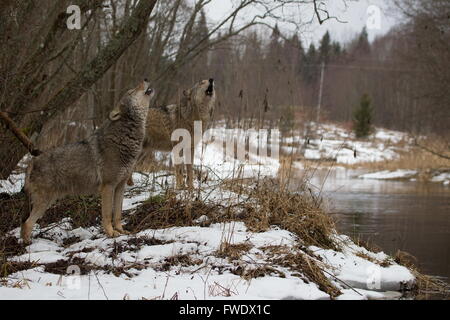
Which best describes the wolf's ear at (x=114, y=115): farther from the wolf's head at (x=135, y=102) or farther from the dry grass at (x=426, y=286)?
the dry grass at (x=426, y=286)

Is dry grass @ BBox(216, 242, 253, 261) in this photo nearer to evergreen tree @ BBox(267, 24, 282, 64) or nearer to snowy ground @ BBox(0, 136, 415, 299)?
snowy ground @ BBox(0, 136, 415, 299)

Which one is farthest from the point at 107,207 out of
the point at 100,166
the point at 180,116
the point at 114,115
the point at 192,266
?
the point at 180,116

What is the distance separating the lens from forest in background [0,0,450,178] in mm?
8117

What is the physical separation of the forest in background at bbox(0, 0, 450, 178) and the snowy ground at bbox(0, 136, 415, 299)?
228 cm

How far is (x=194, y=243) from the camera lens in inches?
257

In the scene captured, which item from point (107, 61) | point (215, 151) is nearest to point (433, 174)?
point (215, 151)

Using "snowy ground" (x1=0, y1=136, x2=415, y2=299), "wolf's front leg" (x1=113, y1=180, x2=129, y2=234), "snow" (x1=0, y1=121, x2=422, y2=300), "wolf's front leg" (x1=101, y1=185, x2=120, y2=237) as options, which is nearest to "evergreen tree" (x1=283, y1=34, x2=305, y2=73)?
"snow" (x1=0, y1=121, x2=422, y2=300)

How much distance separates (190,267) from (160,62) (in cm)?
1238

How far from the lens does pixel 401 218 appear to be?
12273mm

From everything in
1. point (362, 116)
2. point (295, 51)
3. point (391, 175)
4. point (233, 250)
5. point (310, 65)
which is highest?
point (295, 51)

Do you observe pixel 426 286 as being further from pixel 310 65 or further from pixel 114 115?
pixel 310 65

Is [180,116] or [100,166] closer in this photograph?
[100,166]

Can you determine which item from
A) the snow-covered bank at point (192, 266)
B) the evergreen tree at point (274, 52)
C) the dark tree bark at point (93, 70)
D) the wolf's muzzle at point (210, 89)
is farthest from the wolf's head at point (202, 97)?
the snow-covered bank at point (192, 266)

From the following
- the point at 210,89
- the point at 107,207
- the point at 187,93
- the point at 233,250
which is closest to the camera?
the point at 233,250
